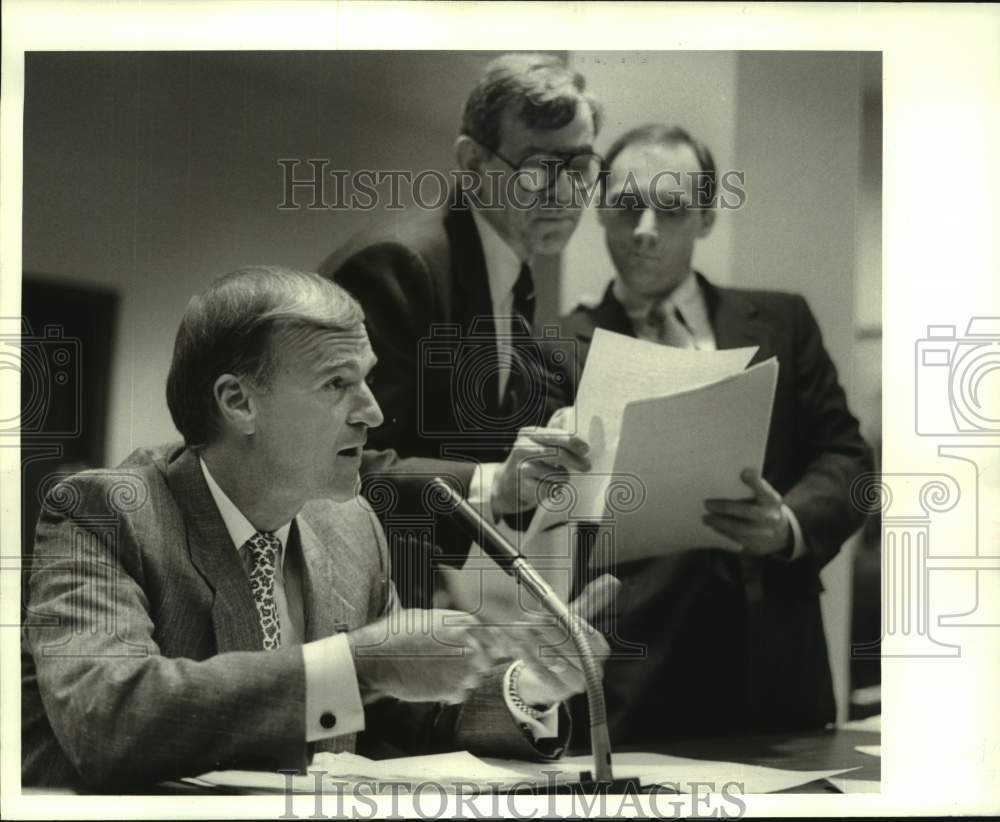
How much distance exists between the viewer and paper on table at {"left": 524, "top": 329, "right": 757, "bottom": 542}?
13.4ft

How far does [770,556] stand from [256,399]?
175 cm

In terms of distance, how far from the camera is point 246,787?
13.3 feet

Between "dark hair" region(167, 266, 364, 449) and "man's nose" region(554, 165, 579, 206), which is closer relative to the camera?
"dark hair" region(167, 266, 364, 449)

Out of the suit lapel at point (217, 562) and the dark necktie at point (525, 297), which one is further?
the dark necktie at point (525, 297)

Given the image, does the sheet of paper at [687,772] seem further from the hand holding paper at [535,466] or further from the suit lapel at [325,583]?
the hand holding paper at [535,466]

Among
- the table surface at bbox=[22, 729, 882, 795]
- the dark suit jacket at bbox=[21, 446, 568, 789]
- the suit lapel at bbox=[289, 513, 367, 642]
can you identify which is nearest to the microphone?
the table surface at bbox=[22, 729, 882, 795]

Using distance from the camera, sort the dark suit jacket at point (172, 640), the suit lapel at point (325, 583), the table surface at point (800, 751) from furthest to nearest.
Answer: the table surface at point (800, 751) → the suit lapel at point (325, 583) → the dark suit jacket at point (172, 640)

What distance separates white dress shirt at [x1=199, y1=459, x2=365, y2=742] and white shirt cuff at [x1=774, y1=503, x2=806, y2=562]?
4.79 ft

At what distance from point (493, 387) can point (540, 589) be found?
0.68m

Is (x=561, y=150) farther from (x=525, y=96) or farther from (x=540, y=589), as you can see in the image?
(x=540, y=589)

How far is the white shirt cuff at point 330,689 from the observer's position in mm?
3975

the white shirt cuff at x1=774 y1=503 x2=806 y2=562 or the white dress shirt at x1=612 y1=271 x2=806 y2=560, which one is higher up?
the white dress shirt at x1=612 y1=271 x2=806 y2=560

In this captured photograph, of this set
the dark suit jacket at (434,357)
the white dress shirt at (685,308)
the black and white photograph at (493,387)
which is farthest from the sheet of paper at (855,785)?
the dark suit jacket at (434,357)

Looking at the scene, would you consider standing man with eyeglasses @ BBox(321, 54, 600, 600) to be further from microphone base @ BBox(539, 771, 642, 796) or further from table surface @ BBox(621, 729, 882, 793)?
table surface @ BBox(621, 729, 882, 793)
